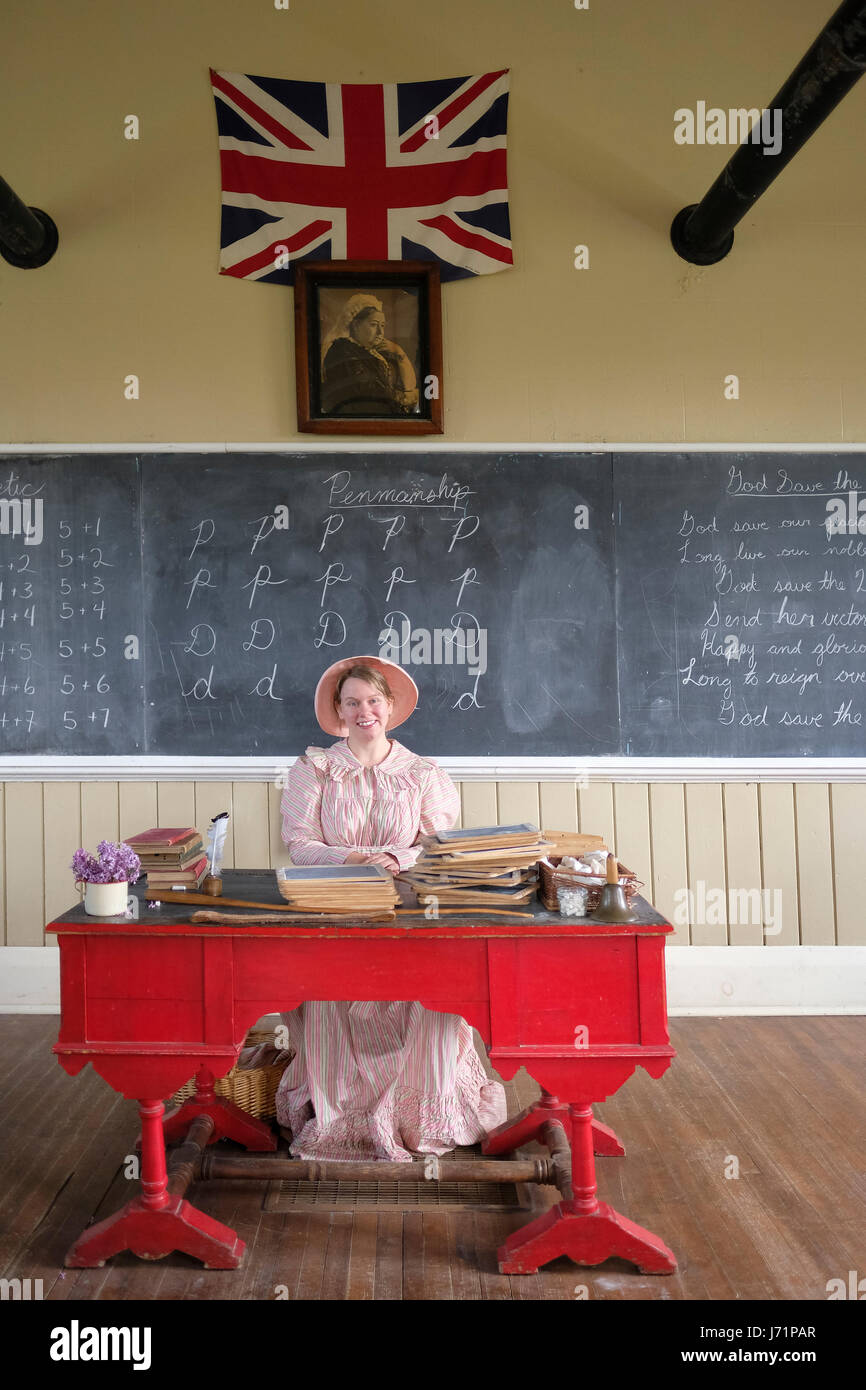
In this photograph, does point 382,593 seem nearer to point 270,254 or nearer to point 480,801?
point 480,801

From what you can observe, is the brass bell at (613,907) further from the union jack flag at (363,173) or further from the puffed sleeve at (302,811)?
the union jack flag at (363,173)

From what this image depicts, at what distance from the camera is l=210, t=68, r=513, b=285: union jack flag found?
14.2ft

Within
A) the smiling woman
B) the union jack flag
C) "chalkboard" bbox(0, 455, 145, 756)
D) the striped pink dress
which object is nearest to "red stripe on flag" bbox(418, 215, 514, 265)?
the union jack flag

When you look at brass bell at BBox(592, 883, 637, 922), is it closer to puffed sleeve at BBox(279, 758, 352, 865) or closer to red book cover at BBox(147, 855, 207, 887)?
puffed sleeve at BBox(279, 758, 352, 865)

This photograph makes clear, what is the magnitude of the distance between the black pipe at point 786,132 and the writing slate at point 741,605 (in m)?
0.94

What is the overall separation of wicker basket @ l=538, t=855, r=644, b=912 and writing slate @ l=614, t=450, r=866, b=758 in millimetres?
1887

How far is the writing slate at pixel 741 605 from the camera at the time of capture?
4.40m

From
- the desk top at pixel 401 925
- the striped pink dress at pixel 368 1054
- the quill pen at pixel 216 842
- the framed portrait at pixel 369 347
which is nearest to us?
the desk top at pixel 401 925

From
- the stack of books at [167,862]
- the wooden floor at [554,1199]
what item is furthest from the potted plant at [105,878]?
the wooden floor at [554,1199]

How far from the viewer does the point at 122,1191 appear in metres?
2.84

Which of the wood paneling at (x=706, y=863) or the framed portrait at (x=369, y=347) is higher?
the framed portrait at (x=369, y=347)

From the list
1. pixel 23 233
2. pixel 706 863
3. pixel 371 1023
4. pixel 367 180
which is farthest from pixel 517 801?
pixel 23 233
